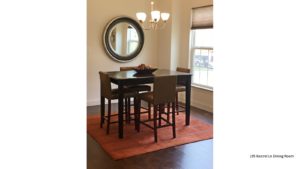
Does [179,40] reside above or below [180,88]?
above

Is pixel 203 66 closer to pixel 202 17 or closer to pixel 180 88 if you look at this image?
pixel 202 17

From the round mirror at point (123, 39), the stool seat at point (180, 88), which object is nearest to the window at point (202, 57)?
the stool seat at point (180, 88)

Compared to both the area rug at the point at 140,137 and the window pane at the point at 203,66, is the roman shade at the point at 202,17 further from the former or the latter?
the area rug at the point at 140,137

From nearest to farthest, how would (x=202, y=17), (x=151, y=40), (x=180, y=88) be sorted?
(x=180, y=88) < (x=202, y=17) < (x=151, y=40)

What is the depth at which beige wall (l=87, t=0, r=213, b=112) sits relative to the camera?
5316 millimetres

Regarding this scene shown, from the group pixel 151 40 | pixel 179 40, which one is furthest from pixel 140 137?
pixel 151 40

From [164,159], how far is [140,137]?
2.50 ft

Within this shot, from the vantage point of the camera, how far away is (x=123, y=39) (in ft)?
18.6
